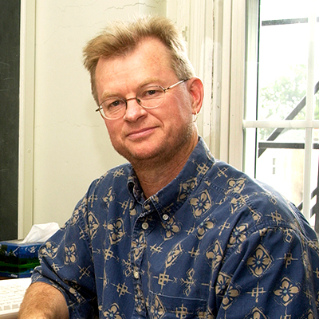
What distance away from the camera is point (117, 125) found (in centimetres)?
115

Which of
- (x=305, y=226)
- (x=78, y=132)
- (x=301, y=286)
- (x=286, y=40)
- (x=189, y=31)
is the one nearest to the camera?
(x=301, y=286)

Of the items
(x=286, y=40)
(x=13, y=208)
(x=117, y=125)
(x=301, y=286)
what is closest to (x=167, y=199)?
(x=117, y=125)

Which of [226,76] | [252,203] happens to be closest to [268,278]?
[252,203]

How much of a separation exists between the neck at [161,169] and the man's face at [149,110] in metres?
0.01

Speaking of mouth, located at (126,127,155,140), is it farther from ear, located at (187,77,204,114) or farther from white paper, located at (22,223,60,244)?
white paper, located at (22,223,60,244)

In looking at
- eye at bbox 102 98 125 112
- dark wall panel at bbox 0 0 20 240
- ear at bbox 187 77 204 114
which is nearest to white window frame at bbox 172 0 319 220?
ear at bbox 187 77 204 114

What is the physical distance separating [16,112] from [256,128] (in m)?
1.24

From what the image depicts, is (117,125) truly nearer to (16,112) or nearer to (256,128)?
(256,128)

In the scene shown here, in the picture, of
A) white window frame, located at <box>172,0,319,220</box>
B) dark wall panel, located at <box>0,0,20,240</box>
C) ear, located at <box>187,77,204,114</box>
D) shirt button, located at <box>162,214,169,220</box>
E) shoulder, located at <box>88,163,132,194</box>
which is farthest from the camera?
dark wall panel, located at <box>0,0,20,240</box>

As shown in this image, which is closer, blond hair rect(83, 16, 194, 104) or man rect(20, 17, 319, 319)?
man rect(20, 17, 319, 319)

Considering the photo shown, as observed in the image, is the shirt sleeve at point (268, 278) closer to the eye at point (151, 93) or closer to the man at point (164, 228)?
the man at point (164, 228)

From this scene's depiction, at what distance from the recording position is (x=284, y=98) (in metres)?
1.53

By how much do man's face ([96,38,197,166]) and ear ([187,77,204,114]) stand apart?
3cm

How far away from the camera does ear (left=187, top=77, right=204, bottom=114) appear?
1.18m
